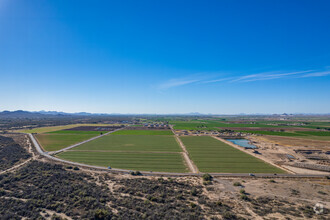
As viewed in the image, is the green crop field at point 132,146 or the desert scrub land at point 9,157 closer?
the desert scrub land at point 9,157

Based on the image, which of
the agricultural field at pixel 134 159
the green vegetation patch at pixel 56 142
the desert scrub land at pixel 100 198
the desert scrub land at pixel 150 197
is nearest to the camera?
the desert scrub land at pixel 100 198

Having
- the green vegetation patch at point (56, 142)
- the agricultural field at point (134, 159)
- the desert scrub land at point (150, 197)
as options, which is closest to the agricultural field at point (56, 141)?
the green vegetation patch at point (56, 142)

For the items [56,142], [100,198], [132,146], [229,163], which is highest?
[56,142]

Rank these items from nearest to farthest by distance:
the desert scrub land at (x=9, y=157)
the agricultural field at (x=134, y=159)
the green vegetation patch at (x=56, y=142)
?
the desert scrub land at (x=9, y=157) < the agricultural field at (x=134, y=159) < the green vegetation patch at (x=56, y=142)

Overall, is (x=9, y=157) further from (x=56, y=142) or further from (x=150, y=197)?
(x=150, y=197)

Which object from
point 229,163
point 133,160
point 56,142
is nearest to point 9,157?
point 56,142

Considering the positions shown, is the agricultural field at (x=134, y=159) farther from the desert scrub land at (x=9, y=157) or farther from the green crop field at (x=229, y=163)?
the desert scrub land at (x=9, y=157)

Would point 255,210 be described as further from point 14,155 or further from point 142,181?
point 14,155

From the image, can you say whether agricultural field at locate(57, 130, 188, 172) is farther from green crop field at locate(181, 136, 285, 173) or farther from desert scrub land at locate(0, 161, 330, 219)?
desert scrub land at locate(0, 161, 330, 219)

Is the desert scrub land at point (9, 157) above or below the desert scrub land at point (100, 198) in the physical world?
above
